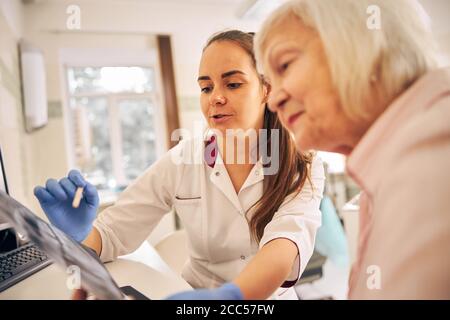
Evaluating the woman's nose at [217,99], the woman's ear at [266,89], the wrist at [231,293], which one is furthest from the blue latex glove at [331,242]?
the wrist at [231,293]

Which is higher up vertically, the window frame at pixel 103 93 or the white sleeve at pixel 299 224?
the window frame at pixel 103 93

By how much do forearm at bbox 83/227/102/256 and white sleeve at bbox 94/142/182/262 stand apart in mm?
36

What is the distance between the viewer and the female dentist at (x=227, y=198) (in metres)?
0.66

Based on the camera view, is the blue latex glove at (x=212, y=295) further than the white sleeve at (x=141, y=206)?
No

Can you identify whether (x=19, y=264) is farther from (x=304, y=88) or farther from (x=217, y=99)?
(x=304, y=88)

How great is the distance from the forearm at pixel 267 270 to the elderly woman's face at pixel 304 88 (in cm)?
25

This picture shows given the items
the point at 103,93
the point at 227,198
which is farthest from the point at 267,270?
the point at 103,93

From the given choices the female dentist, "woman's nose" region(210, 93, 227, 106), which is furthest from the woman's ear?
"woman's nose" region(210, 93, 227, 106)

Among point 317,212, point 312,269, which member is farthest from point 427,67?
point 312,269

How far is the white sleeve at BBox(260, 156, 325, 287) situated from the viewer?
671 mm

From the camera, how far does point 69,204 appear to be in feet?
2.33

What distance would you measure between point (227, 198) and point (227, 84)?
310 mm

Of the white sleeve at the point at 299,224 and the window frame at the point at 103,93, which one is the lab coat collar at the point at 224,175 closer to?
the white sleeve at the point at 299,224
